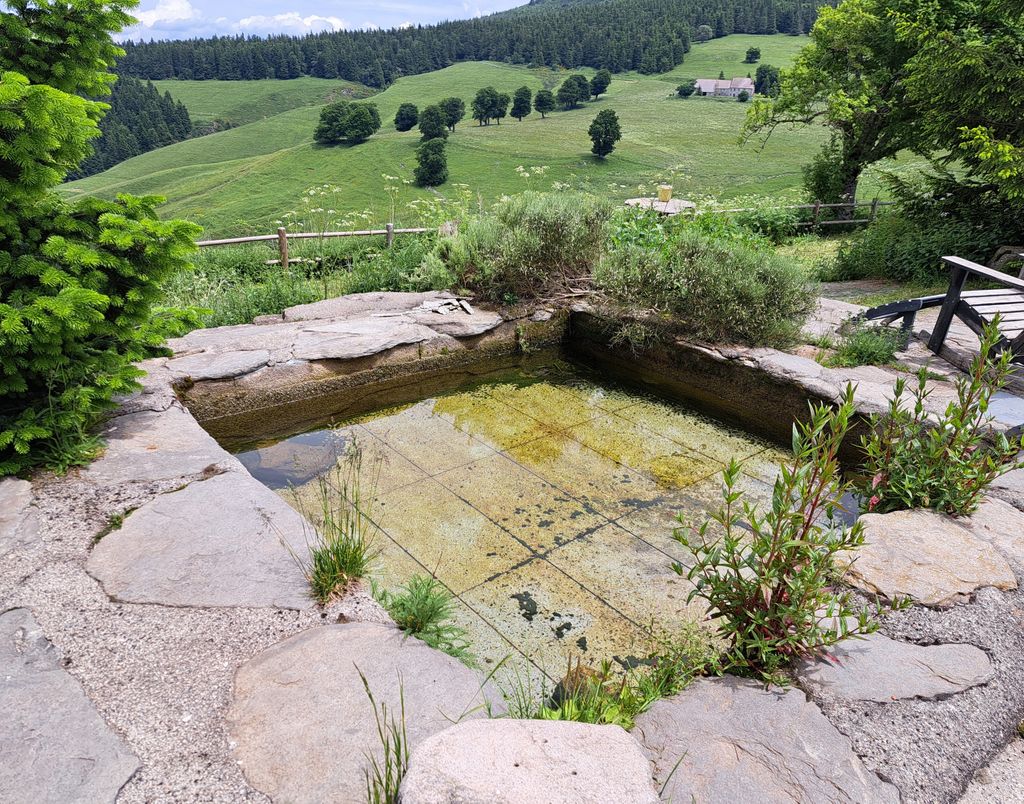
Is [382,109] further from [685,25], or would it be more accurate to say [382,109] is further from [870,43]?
[870,43]

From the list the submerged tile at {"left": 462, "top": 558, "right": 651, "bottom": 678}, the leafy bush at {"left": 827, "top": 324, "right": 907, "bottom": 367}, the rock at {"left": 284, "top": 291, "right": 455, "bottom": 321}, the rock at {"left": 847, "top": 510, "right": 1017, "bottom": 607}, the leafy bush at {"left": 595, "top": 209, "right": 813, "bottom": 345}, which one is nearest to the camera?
the rock at {"left": 847, "top": 510, "right": 1017, "bottom": 607}

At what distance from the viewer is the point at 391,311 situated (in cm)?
640

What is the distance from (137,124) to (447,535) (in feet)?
296

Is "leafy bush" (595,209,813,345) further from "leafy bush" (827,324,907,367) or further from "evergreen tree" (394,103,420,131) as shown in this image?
"evergreen tree" (394,103,420,131)

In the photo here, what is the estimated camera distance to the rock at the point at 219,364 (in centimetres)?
477

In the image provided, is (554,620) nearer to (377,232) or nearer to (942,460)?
(942,460)

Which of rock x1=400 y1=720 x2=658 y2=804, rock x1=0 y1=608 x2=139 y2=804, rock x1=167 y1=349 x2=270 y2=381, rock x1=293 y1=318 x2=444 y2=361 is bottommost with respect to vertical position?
rock x1=293 y1=318 x2=444 y2=361

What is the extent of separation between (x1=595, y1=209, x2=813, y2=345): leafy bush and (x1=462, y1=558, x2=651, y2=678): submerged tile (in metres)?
3.36

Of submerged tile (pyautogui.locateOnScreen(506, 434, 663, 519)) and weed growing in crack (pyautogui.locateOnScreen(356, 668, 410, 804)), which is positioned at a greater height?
weed growing in crack (pyautogui.locateOnScreen(356, 668, 410, 804))

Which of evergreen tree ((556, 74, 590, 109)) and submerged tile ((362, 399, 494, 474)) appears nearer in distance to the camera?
submerged tile ((362, 399, 494, 474))

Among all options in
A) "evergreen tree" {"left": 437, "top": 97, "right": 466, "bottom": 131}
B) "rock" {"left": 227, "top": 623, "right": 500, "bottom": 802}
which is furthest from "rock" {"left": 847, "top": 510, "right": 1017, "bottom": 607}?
"evergreen tree" {"left": 437, "top": 97, "right": 466, "bottom": 131}

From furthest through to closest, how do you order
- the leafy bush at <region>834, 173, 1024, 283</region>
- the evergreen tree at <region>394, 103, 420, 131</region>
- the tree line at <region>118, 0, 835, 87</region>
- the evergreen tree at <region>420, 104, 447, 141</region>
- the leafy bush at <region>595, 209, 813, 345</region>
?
the tree line at <region>118, 0, 835, 87</region> < the evergreen tree at <region>394, 103, 420, 131</region> < the evergreen tree at <region>420, 104, 447, 141</region> < the leafy bush at <region>834, 173, 1024, 283</region> < the leafy bush at <region>595, 209, 813, 345</region>

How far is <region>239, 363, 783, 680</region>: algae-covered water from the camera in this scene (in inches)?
123

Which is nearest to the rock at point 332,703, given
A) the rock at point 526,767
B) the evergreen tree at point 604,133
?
the rock at point 526,767
